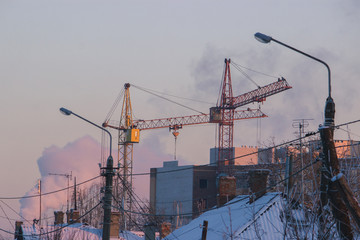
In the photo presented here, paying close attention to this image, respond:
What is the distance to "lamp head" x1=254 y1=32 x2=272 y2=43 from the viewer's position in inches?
661

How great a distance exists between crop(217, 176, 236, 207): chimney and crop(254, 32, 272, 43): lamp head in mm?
14738

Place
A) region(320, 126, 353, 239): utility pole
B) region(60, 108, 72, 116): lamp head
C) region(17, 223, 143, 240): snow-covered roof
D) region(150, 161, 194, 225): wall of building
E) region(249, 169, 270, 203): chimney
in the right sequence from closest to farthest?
region(320, 126, 353, 239): utility pole → region(60, 108, 72, 116): lamp head → region(249, 169, 270, 203): chimney → region(17, 223, 143, 240): snow-covered roof → region(150, 161, 194, 225): wall of building

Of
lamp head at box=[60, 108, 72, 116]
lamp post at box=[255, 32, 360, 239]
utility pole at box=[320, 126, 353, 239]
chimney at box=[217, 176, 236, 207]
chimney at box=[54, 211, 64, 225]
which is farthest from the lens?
chimney at box=[54, 211, 64, 225]

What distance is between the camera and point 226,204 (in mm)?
29391

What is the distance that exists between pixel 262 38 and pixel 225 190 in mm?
15179

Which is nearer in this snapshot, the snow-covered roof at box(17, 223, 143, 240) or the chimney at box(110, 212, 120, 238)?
the snow-covered roof at box(17, 223, 143, 240)

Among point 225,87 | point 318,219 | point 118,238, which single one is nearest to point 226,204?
point 118,238

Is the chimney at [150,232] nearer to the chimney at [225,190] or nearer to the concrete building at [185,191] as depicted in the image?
the chimney at [225,190]

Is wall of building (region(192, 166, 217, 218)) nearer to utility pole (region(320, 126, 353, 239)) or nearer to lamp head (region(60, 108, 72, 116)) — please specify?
lamp head (region(60, 108, 72, 116))

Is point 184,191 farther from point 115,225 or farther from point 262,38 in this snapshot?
point 262,38

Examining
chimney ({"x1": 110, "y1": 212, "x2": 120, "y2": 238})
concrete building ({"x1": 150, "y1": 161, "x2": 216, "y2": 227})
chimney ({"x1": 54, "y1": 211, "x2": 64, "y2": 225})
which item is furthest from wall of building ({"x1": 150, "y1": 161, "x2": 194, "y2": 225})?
chimney ({"x1": 110, "y1": 212, "x2": 120, "y2": 238})

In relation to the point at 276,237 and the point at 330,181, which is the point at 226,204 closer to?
the point at 276,237

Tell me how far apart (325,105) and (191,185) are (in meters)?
110

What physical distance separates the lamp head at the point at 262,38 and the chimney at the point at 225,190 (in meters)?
14.7
